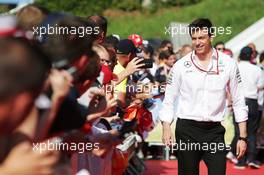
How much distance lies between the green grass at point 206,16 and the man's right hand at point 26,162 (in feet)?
89.1

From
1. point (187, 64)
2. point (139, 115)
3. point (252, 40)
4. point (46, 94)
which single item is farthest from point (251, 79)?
point (46, 94)

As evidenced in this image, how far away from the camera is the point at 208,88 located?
7.07 m

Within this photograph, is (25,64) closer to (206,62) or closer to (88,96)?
(88,96)

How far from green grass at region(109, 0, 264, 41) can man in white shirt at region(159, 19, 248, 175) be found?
76.1 ft

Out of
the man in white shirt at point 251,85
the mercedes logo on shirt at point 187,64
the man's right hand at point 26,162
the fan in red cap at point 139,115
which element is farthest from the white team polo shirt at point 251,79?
the man's right hand at point 26,162

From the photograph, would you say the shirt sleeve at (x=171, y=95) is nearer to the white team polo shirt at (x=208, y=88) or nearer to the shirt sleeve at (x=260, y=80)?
the white team polo shirt at (x=208, y=88)

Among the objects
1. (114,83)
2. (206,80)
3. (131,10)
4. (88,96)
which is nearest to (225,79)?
(206,80)

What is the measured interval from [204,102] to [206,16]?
26153mm

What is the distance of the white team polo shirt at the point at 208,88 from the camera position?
7051 millimetres

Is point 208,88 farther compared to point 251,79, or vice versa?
point 251,79

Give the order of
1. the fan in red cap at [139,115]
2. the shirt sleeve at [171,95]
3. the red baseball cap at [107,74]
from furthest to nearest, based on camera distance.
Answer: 1. the fan in red cap at [139,115]
2. the shirt sleeve at [171,95]
3. the red baseball cap at [107,74]

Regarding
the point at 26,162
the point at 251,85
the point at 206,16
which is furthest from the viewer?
the point at 206,16

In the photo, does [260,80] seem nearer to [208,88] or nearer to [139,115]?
[139,115]

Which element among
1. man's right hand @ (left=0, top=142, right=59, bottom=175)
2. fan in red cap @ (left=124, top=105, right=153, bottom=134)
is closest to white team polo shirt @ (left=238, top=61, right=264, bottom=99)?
fan in red cap @ (left=124, top=105, right=153, bottom=134)
